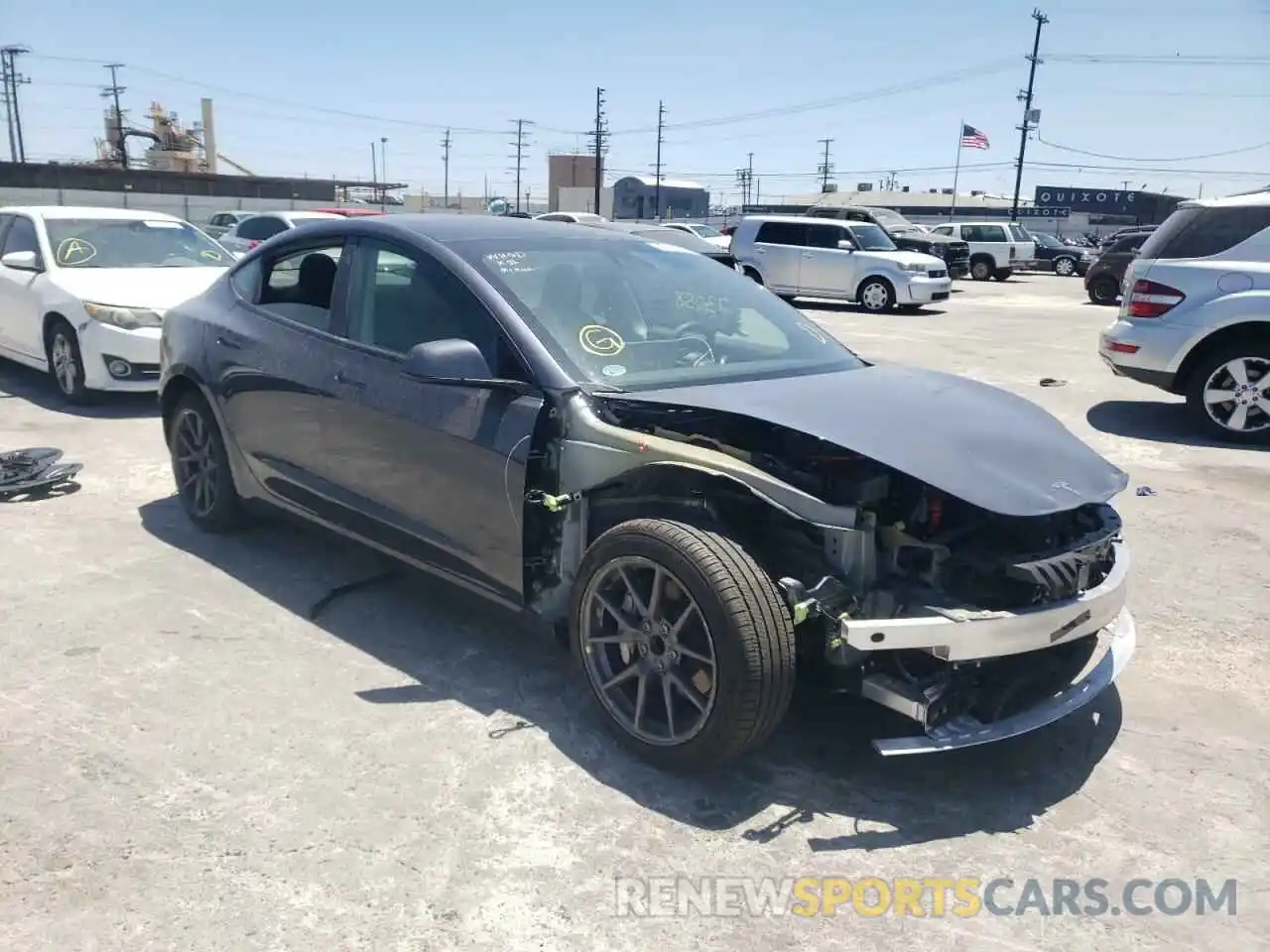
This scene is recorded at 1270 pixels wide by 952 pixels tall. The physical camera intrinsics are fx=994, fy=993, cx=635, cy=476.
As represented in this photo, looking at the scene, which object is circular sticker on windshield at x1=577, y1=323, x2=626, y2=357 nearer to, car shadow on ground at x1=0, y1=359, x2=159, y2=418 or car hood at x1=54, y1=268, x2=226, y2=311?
car hood at x1=54, y1=268, x2=226, y2=311

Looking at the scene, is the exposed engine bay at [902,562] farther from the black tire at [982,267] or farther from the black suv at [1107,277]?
the black tire at [982,267]

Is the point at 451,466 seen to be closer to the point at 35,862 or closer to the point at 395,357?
the point at 395,357

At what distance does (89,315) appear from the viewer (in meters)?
7.88

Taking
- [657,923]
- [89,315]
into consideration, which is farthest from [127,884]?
[89,315]

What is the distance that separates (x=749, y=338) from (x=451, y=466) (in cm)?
135

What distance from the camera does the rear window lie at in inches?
307

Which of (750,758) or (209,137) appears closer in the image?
A: (750,758)

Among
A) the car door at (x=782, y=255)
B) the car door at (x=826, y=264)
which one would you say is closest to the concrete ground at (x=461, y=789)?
the car door at (x=826, y=264)

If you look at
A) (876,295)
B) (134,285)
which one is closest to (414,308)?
(134,285)

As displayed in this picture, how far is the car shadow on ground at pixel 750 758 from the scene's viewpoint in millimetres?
2957

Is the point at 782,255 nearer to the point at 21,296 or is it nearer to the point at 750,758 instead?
the point at 21,296

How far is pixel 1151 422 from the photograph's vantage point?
876 centimetres

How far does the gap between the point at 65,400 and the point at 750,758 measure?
7.75 m

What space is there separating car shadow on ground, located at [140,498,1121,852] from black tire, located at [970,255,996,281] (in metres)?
29.6
